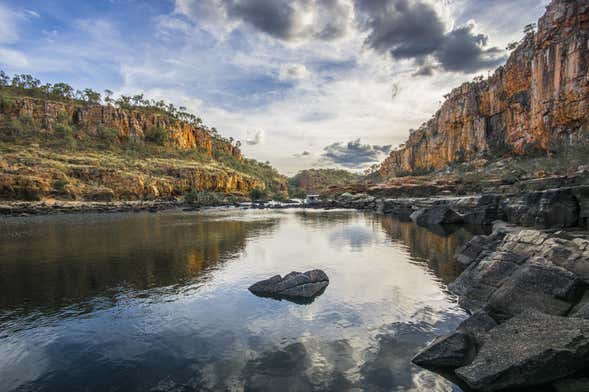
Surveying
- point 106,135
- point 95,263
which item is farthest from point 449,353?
point 106,135

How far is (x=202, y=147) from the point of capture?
545ft

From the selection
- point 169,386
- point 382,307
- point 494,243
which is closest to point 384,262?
point 494,243

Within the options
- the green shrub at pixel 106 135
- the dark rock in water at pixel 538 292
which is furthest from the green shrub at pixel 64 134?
the dark rock in water at pixel 538 292

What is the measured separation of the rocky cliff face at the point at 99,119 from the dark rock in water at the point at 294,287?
446 feet

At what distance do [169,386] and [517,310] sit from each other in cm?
874

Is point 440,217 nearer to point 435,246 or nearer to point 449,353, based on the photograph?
point 435,246

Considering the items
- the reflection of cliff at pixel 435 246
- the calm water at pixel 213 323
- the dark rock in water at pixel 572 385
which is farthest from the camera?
the reflection of cliff at pixel 435 246

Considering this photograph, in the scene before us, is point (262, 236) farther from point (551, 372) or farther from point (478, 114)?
point (478, 114)

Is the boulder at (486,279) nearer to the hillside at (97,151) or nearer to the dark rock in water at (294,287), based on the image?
the dark rock in water at (294,287)

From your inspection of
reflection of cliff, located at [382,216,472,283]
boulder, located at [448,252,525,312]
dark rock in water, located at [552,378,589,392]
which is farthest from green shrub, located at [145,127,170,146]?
dark rock in water, located at [552,378,589,392]

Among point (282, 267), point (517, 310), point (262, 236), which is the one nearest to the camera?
point (517, 310)

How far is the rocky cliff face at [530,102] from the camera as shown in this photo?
60.3m

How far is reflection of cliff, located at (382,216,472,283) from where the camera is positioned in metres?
16.1

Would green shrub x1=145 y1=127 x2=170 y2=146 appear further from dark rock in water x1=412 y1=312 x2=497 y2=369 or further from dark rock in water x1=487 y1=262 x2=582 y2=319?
dark rock in water x1=412 y1=312 x2=497 y2=369
